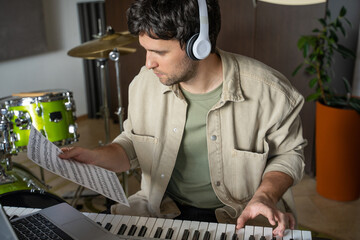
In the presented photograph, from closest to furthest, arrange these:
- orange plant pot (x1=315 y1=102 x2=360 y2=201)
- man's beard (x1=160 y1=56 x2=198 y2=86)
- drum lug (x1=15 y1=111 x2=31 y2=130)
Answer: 1. man's beard (x1=160 y1=56 x2=198 y2=86)
2. drum lug (x1=15 y1=111 x2=31 y2=130)
3. orange plant pot (x1=315 y1=102 x2=360 y2=201)

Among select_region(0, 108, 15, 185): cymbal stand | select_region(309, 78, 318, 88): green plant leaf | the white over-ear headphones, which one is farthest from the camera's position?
select_region(309, 78, 318, 88): green plant leaf

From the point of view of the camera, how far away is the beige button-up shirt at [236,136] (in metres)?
1.33

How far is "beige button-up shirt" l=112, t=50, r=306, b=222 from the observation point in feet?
4.38

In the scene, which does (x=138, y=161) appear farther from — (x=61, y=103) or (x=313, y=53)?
(x=313, y=53)

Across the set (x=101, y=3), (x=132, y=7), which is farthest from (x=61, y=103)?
(x=101, y=3)

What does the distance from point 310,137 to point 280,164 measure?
1.86 m

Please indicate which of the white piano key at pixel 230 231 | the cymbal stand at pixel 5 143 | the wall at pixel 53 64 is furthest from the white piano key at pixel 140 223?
the wall at pixel 53 64

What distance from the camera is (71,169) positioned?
1.09 meters

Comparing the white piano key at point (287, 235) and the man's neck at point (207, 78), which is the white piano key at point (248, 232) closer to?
the white piano key at point (287, 235)

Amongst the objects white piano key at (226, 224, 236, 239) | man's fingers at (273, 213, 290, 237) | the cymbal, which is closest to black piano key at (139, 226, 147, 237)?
white piano key at (226, 224, 236, 239)

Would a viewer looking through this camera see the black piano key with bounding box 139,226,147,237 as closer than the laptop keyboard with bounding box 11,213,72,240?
No

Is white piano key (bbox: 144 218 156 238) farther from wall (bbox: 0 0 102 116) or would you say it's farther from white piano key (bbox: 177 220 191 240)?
wall (bbox: 0 0 102 116)

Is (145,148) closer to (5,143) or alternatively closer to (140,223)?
(140,223)

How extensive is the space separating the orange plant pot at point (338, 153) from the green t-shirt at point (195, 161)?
1.43 metres
